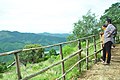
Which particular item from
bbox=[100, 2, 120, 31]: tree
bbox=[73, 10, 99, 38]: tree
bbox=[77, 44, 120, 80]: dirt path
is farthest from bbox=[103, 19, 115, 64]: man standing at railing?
bbox=[73, 10, 99, 38]: tree

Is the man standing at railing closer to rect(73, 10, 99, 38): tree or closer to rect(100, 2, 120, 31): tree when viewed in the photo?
rect(100, 2, 120, 31): tree

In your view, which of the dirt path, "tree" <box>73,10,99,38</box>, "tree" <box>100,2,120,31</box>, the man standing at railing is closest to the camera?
the dirt path

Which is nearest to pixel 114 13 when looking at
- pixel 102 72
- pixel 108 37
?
pixel 108 37

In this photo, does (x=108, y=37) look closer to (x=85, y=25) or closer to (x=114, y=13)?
(x=114, y=13)

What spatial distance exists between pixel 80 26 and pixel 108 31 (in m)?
39.7

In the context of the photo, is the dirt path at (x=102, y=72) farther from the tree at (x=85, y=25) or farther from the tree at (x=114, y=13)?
the tree at (x=85, y=25)

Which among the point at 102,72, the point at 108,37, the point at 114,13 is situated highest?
the point at 114,13

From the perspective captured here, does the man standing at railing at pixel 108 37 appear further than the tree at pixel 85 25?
No

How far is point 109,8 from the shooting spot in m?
30.7

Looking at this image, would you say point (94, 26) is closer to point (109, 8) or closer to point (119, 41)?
point (109, 8)

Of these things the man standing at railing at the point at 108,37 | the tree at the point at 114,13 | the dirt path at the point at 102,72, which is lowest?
the dirt path at the point at 102,72

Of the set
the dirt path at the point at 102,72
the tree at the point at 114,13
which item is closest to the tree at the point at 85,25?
the tree at the point at 114,13

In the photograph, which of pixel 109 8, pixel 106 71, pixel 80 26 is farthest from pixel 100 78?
pixel 80 26

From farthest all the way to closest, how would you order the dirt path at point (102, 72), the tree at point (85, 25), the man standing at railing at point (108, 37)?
the tree at point (85, 25) < the man standing at railing at point (108, 37) < the dirt path at point (102, 72)
